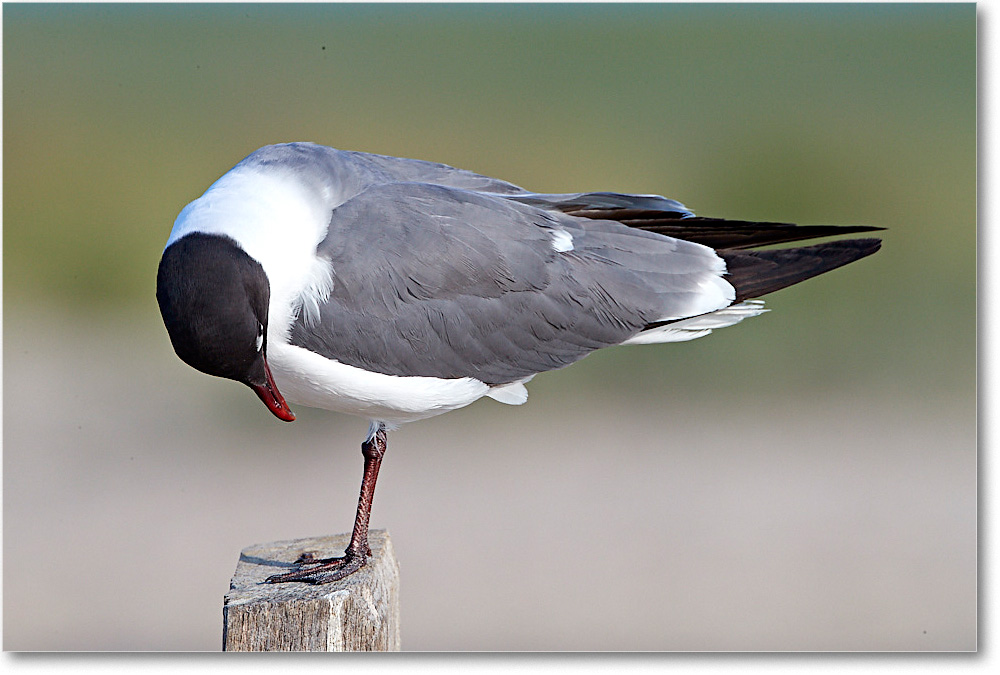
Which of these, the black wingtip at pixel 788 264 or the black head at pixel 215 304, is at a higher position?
the black wingtip at pixel 788 264

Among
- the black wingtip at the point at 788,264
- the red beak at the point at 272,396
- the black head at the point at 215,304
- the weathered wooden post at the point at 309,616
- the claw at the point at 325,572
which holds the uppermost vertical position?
the black wingtip at the point at 788,264

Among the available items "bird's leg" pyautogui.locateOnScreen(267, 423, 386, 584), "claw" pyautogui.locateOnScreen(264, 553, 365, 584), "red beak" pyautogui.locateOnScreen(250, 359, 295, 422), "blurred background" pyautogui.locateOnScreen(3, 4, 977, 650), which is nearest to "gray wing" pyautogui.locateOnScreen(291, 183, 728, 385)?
"red beak" pyautogui.locateOnScreen(250, 359, 295, 422)

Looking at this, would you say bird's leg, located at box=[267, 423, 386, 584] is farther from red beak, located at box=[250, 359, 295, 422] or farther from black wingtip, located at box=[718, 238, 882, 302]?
black wingtip, located at box=[718, 238, 882, 302]

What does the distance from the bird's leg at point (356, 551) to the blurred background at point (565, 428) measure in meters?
0.53

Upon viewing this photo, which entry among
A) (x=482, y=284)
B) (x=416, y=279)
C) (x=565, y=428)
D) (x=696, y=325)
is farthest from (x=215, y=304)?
(x=565, y=428)

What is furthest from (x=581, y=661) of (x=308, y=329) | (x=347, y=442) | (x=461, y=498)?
(x=347, y=442)

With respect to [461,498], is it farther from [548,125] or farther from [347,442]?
[548,125]

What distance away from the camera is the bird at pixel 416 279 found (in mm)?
2295

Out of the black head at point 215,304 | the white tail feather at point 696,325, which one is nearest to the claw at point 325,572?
the black head at point 215,304

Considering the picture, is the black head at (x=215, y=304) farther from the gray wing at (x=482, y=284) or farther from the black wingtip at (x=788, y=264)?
the black wingtip at (x=788, y=264)

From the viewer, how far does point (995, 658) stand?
3094 mm

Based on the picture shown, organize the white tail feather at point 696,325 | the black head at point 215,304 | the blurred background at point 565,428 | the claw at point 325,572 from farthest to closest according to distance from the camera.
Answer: the blurred background at point 565,428 < the white tail feather at point 696,325 < the claw at point 325,572 < the black head at point 215,304

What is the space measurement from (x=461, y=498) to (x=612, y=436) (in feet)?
2.16

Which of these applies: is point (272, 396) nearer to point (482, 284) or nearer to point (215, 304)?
point (215, 304)
